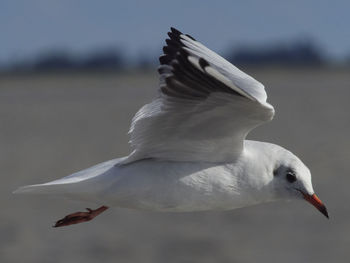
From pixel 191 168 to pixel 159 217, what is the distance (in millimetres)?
12563

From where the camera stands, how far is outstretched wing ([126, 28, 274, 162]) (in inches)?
217

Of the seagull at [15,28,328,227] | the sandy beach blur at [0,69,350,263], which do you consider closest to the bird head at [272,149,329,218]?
the seagull at [15,28,328,227]

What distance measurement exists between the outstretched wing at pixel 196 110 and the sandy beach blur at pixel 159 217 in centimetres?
890

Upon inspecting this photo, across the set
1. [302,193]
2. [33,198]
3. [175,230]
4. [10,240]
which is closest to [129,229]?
[175,230]

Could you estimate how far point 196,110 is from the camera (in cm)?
577

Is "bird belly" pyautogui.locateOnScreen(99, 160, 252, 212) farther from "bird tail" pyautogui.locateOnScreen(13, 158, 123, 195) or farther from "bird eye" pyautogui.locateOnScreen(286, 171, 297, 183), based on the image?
"bird eye" pyautogui.locateOnScreen(286, 171, 297, 183)

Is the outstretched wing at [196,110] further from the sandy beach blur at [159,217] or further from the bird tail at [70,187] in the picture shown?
the sandy beach blur at [159,217]

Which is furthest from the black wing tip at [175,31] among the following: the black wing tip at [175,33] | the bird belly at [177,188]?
the bird belly at [177,188]

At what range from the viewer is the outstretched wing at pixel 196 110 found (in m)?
5.52

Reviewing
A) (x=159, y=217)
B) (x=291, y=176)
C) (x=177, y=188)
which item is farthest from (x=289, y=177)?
(x=159, y=217)

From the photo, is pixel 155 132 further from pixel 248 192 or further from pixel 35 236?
pixel 35 236

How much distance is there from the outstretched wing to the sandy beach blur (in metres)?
8.90

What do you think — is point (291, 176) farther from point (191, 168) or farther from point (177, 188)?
point (177, 188)

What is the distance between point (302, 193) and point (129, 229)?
1133 cm
